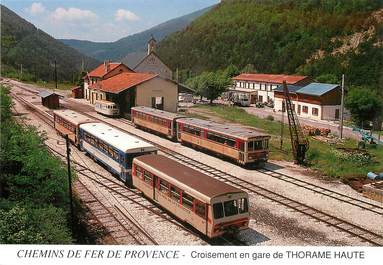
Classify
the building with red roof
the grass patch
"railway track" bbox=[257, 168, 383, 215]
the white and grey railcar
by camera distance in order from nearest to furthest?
1. "railway track" bbox=[257, 168, 383, 215]
2. the grass patch
3. the white and grey railcar
4. the building with red roof

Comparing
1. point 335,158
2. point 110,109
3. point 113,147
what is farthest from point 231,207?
point 110,109

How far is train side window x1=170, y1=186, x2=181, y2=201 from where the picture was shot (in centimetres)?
1571

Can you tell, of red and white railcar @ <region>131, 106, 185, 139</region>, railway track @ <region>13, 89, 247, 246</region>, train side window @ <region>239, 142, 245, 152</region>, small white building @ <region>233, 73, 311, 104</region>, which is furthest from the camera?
small white building @ <region>233, 73, 311, 104</region>

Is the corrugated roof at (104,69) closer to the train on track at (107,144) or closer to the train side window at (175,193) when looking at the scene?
the train on track at (107,144)

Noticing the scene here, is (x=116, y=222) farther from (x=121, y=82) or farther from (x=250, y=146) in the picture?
(x=121, y=82)

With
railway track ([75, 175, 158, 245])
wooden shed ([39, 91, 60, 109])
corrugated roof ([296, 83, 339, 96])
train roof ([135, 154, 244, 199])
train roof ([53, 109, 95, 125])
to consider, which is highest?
corrugated roof ([296, 83, 339, 96])

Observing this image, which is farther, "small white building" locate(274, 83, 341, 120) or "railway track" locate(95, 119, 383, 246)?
"small white building" locate(274, 83, 341, 120)

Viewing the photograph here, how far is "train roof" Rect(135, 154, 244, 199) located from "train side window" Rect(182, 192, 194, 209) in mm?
345

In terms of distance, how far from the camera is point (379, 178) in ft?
72.9

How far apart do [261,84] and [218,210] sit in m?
55.0

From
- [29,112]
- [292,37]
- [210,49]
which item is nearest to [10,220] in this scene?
[29,112]

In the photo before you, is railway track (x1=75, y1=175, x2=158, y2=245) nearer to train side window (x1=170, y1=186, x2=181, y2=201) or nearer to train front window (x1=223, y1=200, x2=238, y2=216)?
train side window (x1=170, y1=186, x2=181, y2=201)

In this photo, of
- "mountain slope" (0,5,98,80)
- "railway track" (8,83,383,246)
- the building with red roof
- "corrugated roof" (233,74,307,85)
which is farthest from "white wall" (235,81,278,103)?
"railway track" (8,83,383,246)
